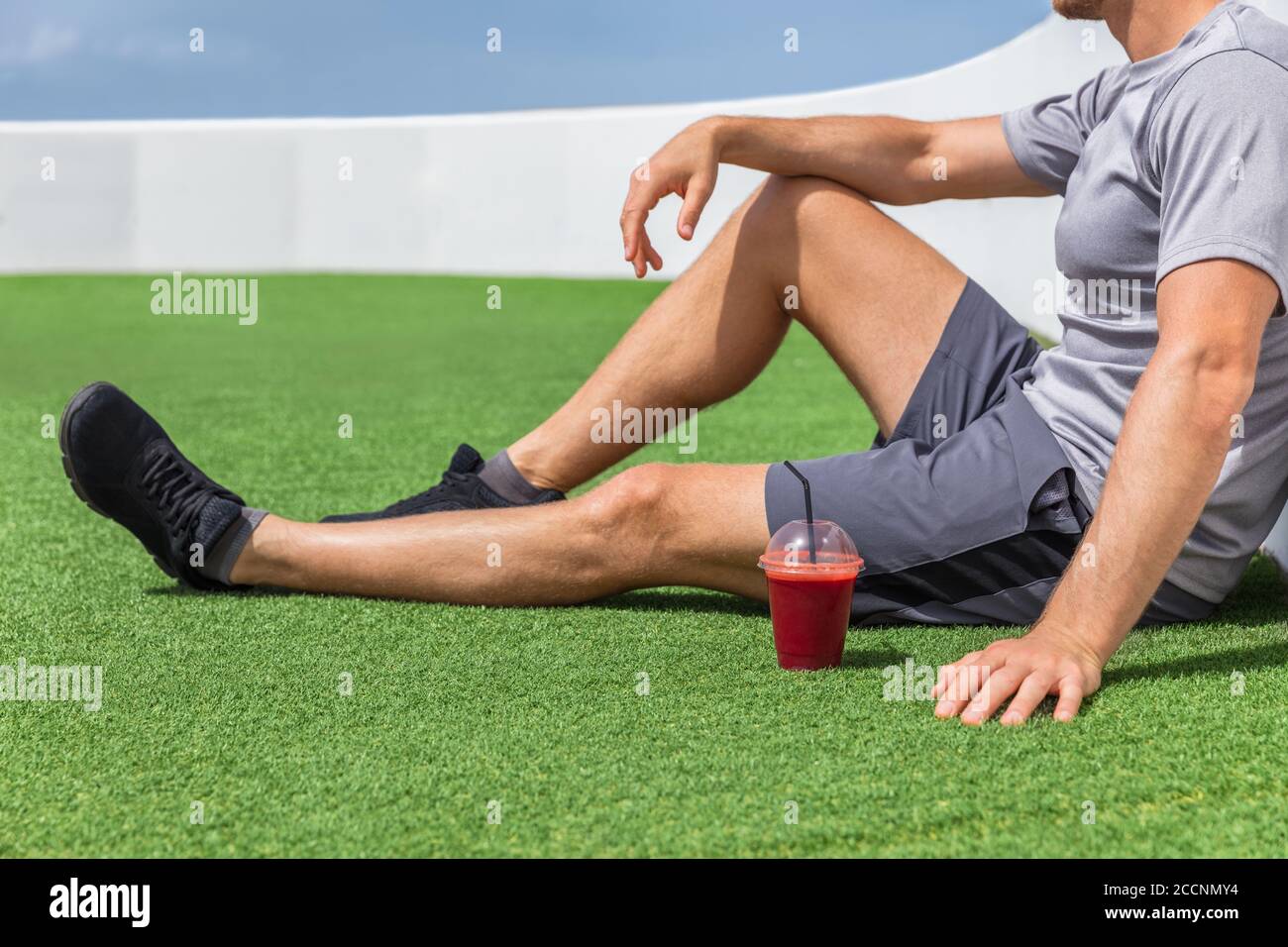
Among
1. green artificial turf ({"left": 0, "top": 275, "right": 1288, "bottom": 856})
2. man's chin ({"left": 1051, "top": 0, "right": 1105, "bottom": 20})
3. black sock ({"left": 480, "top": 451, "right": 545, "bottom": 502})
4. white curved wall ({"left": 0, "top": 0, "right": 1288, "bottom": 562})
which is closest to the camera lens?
green artificial turf ({"left": 0, "top": 275, "right": 1288, "bottom": 856})

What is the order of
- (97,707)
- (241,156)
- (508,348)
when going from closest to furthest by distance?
(97,707) → (508,348) → (241,156)

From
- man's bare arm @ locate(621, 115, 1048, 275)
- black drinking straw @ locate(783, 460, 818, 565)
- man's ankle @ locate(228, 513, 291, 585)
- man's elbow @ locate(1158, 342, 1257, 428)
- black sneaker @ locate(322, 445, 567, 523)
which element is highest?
man's bare arm @ locate(621, 115, 1048, 275)

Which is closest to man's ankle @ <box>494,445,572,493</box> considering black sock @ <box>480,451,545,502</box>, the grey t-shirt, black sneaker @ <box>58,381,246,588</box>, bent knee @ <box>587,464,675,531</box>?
black sock @ <box>480,451,545,502</box>

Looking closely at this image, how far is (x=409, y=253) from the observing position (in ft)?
37.6

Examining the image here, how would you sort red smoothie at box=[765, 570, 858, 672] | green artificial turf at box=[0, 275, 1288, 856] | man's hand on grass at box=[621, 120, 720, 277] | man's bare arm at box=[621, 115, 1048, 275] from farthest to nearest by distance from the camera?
man's bare arm at box=[621, 115, 1048, 275], man's hand on grass at box=[621, 120, 720, 277], red smoothie at box=[765, 570, 858, 672], green artificial turf at box=[0, 275, 1288, 856]

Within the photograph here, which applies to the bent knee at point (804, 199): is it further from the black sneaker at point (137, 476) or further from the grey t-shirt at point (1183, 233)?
the black sneaker at point (137, 476)

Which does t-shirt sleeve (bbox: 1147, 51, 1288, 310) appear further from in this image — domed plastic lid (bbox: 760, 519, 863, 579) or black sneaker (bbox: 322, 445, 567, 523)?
black sneaker (bbox: 322, 445, 567, 523)

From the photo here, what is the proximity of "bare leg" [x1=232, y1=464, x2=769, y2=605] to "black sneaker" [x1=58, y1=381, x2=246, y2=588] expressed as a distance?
82 mm

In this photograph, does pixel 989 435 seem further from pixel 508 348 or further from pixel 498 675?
pixel 508 348

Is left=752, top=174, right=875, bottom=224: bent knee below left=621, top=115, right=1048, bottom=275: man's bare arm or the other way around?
below

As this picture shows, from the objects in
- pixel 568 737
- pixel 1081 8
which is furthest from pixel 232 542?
pixel 1081 8

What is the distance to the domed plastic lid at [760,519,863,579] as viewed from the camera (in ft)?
5.32
